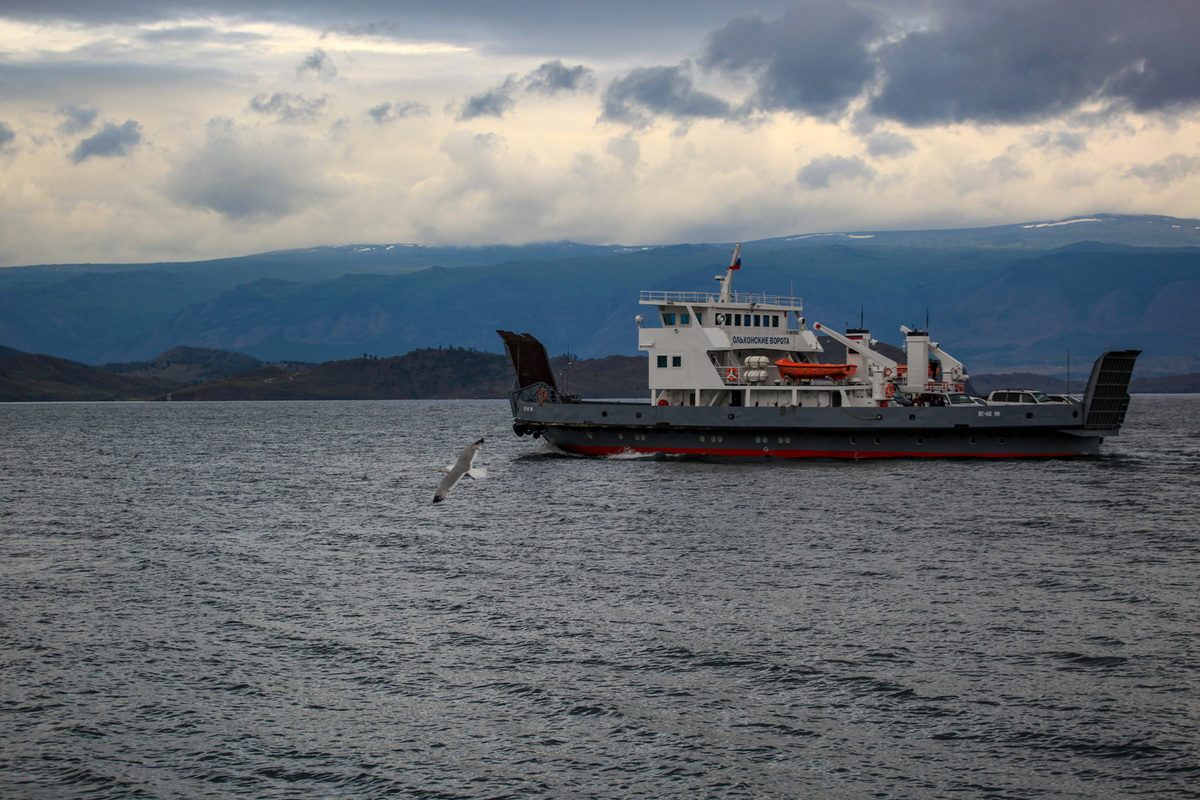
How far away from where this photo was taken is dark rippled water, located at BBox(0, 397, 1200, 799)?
1503 centimetres

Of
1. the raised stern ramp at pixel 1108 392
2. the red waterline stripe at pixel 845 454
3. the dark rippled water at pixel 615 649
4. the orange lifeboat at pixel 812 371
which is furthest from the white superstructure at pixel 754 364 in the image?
the dark rippled water at pixel 615 649

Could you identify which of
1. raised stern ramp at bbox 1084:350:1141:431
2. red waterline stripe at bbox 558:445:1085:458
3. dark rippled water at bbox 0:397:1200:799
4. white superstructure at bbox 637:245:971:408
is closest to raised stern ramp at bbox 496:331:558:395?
white superstructure at bbox 637:245:971:408

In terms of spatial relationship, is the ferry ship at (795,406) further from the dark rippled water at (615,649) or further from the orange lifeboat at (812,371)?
the dark rippled water at (615,649)

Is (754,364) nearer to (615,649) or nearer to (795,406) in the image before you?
(795,406)

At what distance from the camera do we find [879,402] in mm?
53031

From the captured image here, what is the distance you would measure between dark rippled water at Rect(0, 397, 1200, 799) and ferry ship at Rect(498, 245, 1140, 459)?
8.09m

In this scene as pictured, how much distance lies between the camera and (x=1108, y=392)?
48969 mm

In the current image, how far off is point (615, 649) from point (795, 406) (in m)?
32.8

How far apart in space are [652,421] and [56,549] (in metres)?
28.2

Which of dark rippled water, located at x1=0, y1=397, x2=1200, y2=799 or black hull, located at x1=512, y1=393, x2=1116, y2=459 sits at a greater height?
black hull, located at x1=512, y1=393, x2=1116, y2=459

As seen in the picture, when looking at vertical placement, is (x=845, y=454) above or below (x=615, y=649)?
above

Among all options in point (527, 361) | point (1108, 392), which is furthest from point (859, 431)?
point (527, 361)

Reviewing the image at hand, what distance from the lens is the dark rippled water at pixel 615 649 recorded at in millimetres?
15031

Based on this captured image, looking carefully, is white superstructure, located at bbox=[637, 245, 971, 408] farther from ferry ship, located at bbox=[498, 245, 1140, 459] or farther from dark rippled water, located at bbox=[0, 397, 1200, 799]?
dark rippled water, located at bbox=[0, 397, 1200, 799]
